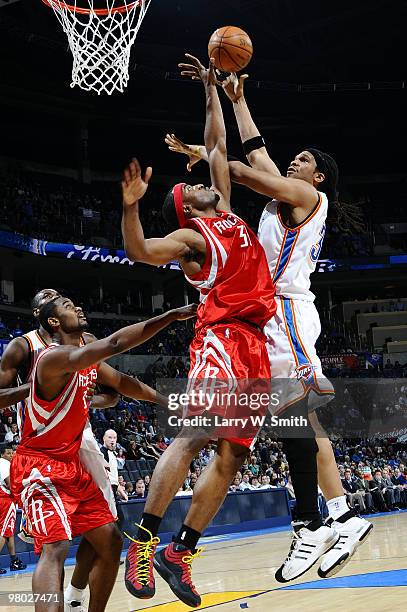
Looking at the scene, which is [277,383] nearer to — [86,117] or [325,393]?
[325,393]

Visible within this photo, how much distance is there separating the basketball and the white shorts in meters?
1.42

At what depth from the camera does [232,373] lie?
12.7 feet

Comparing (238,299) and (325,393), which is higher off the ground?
(238,299)

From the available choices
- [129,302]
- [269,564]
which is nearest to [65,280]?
[129,302]

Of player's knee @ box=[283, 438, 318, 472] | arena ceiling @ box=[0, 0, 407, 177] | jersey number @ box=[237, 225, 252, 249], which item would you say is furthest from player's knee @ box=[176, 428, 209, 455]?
arena ceiling @ box=[0, 0, 407, 177]

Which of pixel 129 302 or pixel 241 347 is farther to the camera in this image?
pixel 129 302

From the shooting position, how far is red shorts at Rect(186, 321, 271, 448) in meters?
3.85

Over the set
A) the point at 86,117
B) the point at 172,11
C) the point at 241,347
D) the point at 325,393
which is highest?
the point at 172,11

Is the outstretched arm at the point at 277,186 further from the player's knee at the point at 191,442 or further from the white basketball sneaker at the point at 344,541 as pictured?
the white basketball sneaker at the point at 344,541

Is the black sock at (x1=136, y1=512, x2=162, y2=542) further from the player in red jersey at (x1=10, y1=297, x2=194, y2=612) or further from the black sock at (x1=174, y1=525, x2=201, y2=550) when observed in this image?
the player in red jersey at (x1=10, y1=297, x2=194, y2=612)

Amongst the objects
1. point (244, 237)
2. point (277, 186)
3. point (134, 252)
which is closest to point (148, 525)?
point (134, 252)

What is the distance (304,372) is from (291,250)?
0.70 meters

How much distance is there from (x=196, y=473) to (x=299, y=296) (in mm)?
9994

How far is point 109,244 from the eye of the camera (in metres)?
26.6
